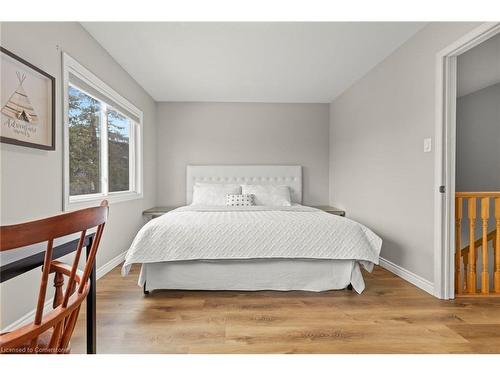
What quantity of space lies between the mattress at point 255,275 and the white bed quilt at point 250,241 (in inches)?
4.1

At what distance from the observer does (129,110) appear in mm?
3625

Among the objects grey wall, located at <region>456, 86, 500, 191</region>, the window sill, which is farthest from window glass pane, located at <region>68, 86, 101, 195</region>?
grey wall, located at <region>456, 86, 500, 191</region>

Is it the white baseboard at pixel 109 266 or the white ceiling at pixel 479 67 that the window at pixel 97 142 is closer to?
the white baseboard at pixel 109 266

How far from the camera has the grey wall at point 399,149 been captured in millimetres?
2508

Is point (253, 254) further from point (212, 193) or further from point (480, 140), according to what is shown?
point (480, 140)

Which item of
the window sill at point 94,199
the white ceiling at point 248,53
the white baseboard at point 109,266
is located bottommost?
A: the white baseboard at point 109,266

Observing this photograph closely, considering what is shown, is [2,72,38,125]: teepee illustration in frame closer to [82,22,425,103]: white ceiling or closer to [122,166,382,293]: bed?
[82,22,425,103]: white ceiling

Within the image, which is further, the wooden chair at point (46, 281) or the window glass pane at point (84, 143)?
the window glass pane at point (84, 143)

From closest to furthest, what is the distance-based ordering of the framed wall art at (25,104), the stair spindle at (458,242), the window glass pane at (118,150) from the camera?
the framed wall art at (25,104) → the stair spindle at (458,242) → the window glass pane at (118,150)

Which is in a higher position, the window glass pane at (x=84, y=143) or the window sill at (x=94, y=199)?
the window glass pane at (x=84, y=143)

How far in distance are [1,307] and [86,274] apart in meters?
1.19

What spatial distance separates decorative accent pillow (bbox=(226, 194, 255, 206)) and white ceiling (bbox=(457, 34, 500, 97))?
9.52 ft

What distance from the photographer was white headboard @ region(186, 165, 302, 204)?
15.6 feet

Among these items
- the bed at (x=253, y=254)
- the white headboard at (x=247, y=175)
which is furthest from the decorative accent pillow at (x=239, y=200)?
the bed at (x=253, y=254)
